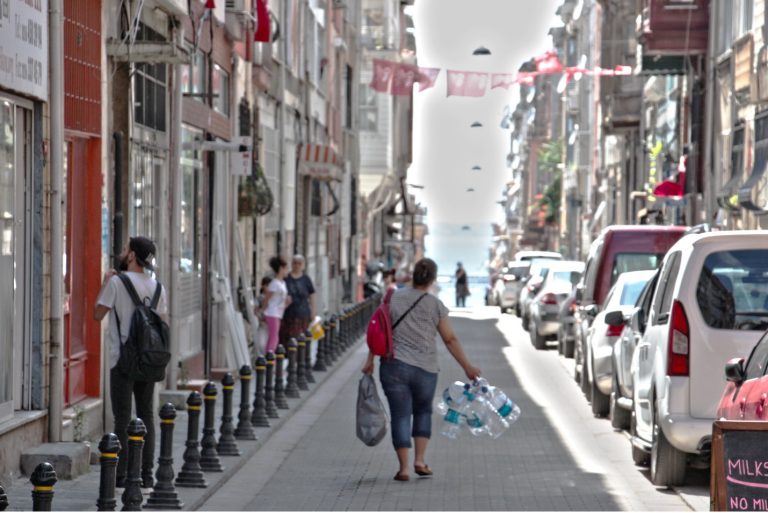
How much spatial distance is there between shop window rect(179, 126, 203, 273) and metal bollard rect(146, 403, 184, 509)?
35.5ft

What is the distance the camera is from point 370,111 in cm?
6525

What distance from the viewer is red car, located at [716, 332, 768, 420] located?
385 inches

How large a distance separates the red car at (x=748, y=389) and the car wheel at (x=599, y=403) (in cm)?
941

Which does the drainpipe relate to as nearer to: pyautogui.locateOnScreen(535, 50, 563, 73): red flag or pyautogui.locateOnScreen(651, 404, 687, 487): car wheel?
pyautogui.locateOnScreen(651, 404, 687, 487): car wheel

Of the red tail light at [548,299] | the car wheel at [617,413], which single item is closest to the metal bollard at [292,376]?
the car wheel at [617,413]

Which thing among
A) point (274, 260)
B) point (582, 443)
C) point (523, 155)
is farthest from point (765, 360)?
point (523, 155)

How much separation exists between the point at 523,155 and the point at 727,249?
505 ft

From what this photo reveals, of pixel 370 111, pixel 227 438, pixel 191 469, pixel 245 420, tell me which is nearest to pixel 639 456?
pixel 227 438

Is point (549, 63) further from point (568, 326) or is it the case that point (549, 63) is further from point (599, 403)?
point (599, 403)

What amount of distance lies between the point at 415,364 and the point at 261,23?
15.6 m

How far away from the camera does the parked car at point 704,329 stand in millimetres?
13422

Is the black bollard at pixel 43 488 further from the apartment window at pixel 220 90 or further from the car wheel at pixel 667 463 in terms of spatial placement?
the apartment window at pixel 220 90

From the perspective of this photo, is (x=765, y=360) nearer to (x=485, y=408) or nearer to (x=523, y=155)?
(x=485, y=408)

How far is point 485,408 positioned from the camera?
50.2 feet
